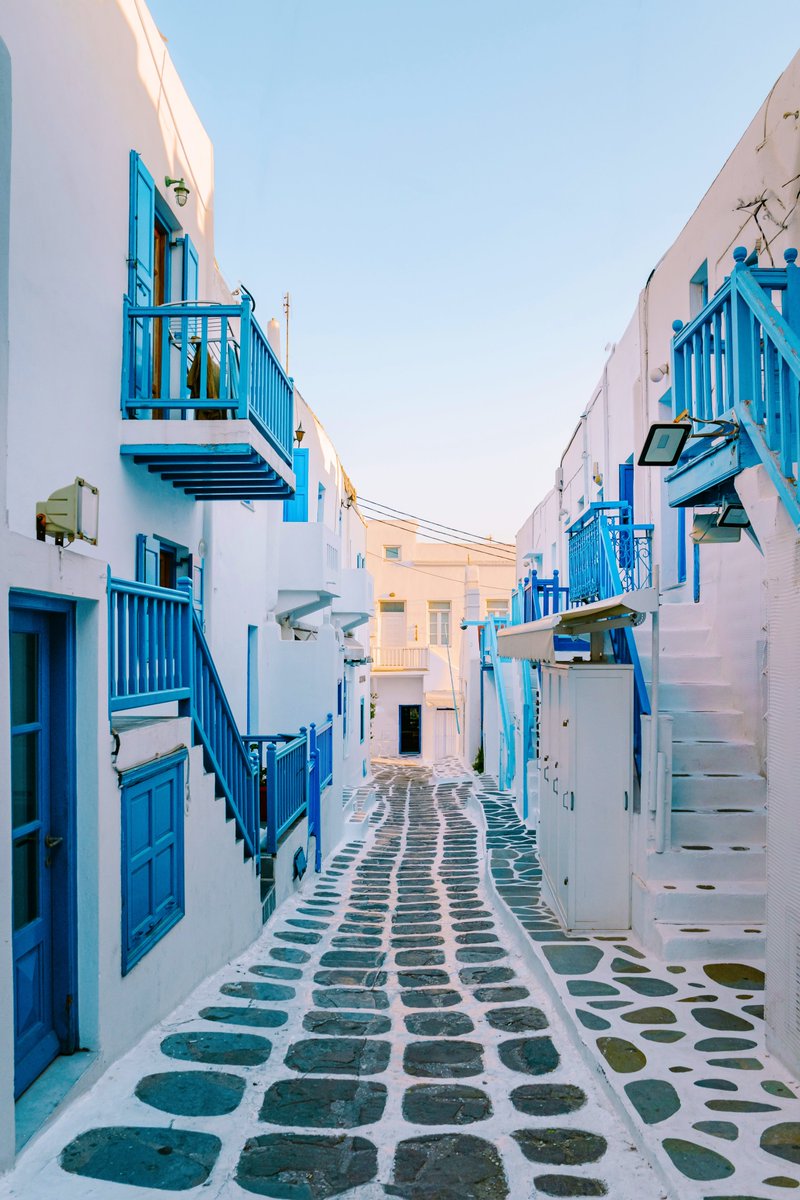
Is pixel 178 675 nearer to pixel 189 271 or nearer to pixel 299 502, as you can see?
pixel 189 271

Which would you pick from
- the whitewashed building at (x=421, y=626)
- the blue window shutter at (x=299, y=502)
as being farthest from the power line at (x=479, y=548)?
the blue window shutter at (x=299, y=502)

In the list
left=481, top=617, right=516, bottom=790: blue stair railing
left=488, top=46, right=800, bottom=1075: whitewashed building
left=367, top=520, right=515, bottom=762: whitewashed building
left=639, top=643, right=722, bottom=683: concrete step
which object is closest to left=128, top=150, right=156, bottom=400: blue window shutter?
left=488, top=46, right=800, bottom=1075: whitewashed building

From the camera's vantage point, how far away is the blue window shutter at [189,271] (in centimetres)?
824

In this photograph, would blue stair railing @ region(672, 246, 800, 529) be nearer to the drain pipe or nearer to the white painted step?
the drain pipe

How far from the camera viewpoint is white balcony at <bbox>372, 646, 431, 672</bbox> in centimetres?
3306

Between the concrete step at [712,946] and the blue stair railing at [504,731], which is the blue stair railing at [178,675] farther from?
the blue stair railing at [504,731]

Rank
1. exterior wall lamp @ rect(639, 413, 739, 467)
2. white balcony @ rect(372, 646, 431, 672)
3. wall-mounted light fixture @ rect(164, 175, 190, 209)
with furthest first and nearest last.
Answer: white balcony @ rect(372, 646, 431, 672) → wall-mounted light fixture @ rect(164, 175, 190, 209) → exterior wall lamp @ rect(639, 413, 739, 467)

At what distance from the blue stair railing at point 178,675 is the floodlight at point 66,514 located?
53 centimetres

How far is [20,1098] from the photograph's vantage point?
336 centimetres

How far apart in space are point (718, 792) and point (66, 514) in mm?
5406

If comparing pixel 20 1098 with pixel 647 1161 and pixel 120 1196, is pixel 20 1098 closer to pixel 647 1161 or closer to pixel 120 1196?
pixel 120 1196

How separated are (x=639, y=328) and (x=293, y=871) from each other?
797 centimetres

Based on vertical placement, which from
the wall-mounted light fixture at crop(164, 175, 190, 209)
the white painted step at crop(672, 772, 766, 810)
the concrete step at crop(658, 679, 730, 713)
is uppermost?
the wall-mounted light fixture at crop(164, 175, 190, 209)

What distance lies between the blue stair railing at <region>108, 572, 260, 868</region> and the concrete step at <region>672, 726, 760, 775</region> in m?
3.46
